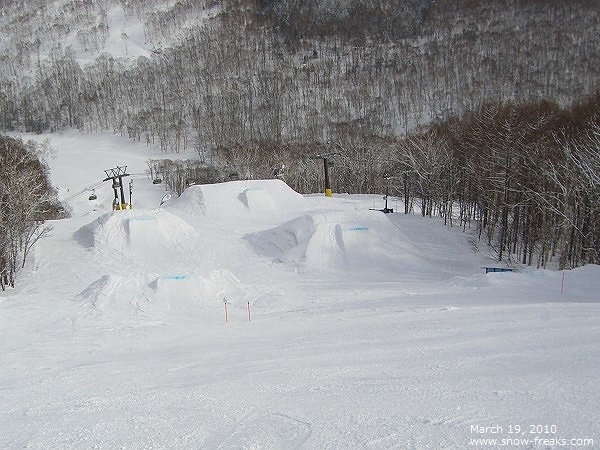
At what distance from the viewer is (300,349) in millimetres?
9297

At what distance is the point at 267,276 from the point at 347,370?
44.6 ft

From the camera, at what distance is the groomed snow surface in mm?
5395

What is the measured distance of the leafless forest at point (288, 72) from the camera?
101375 millimetres

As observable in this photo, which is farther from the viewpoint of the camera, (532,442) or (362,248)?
(362,248)

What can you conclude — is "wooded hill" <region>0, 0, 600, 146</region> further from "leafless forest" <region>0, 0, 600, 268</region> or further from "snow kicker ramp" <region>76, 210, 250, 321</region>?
"snow kicker ramp" <region>76, 210, 250, 321</region>

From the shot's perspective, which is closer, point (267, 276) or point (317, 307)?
point (317, 307)

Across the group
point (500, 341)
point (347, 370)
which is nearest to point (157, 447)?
point (347, 370)

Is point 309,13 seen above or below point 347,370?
above

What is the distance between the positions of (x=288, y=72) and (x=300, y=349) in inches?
4791

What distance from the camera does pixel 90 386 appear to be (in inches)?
316

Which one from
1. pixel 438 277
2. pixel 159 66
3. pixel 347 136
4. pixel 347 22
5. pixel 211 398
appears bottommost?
pixel 438 277

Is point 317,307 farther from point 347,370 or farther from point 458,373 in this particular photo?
point 458,373

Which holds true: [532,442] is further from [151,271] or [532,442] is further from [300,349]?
[151,271]

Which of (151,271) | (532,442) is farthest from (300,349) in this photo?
(151,271)
